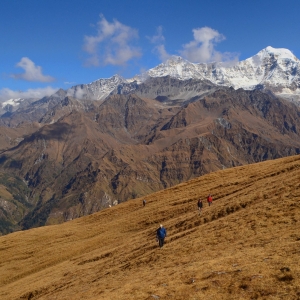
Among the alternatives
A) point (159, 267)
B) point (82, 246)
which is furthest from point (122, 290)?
point (82, 246)

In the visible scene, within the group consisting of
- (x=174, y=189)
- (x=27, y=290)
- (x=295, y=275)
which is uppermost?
(x=174, y=189)

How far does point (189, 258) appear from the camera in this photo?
95.5 ft

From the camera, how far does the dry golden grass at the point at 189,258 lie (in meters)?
20.7

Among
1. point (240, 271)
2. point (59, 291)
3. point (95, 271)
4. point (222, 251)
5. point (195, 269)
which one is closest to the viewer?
point (240, 271)

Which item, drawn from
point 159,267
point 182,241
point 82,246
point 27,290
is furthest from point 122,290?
point 82,246

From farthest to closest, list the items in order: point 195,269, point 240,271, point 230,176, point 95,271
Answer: point 230,176 < point 95,271 < point 195,269 < point 240,271

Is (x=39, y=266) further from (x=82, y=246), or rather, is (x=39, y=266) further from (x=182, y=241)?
(x=182, y=241)

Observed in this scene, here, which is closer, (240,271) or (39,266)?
(240,271)

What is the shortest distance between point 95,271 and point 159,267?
11505 millimetres

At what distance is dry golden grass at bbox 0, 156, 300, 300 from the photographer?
20.7m

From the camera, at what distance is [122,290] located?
24922mm

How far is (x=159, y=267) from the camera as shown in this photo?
29531 mm

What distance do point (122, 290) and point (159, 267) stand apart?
5484mm

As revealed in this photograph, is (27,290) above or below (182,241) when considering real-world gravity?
below
